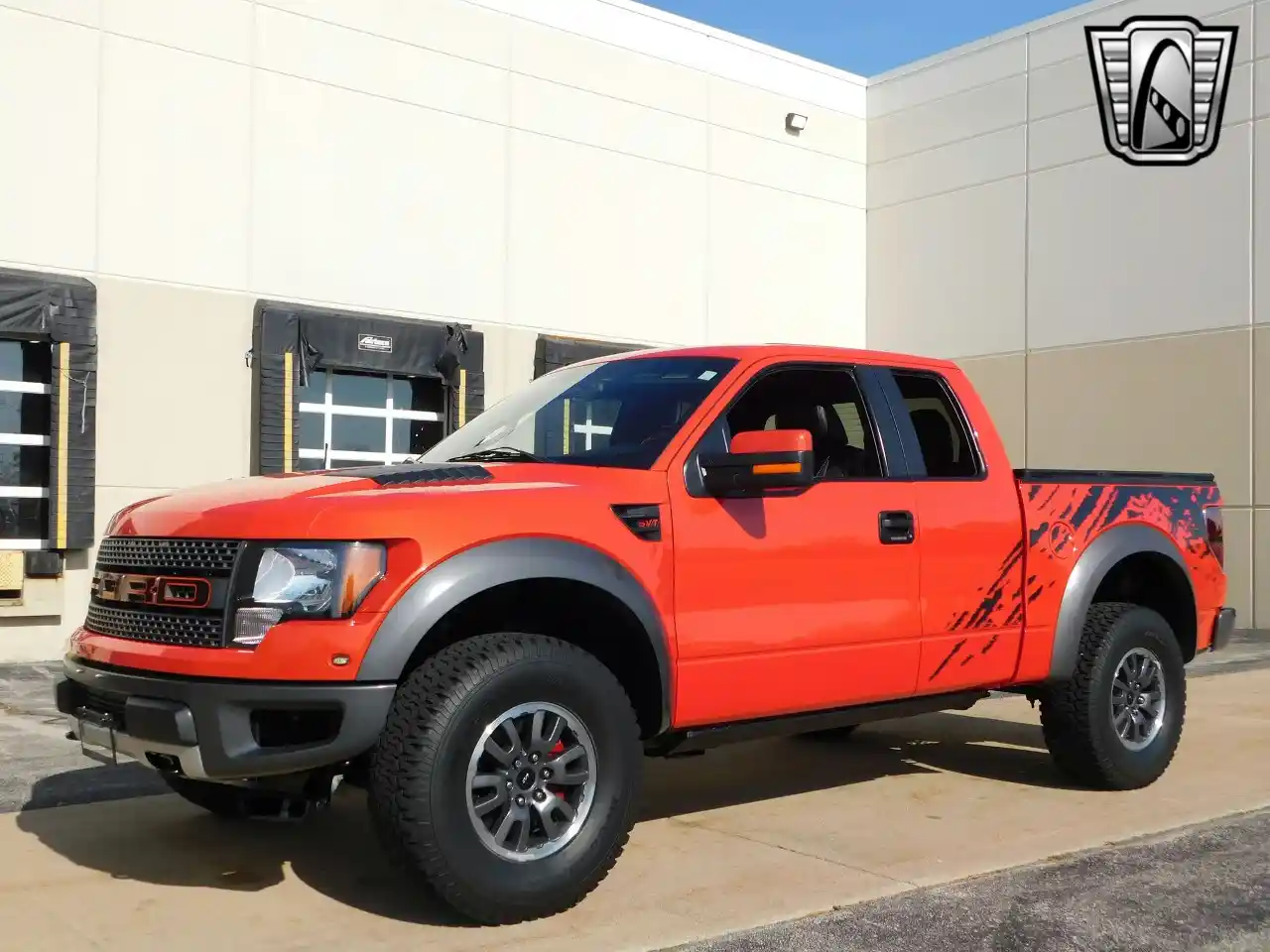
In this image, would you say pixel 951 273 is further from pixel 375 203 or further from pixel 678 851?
pixel 678 851

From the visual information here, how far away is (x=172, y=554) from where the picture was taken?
436 cm

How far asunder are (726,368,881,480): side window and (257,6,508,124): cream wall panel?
9983 millimetres

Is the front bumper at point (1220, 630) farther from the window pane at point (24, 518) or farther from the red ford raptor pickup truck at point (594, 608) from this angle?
the window pane at point (24, 518)

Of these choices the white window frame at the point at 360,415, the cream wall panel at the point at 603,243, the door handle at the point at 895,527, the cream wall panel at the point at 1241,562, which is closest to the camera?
the door handle at the point at 895,527

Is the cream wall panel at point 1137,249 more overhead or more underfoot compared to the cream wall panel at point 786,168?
more underfoot

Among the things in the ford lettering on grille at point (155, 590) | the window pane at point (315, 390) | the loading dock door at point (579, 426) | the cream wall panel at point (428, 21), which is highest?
the cream wall panel at point (428, 21)

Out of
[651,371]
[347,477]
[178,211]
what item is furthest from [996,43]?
[347,477]

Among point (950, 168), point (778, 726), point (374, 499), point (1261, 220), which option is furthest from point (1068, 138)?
→ point (374, 499)

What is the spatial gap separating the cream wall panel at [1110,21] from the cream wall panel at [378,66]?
7238 mm

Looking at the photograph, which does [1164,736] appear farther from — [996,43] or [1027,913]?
[996,43]

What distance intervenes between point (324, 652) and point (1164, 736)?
14.4 feet

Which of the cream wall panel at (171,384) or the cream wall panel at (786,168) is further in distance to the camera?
the cream wall panel at (786,168)

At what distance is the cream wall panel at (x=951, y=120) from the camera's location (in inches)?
715
